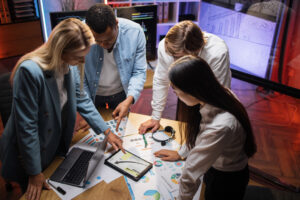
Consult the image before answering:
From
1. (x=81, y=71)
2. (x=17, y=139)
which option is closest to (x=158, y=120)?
(x=81, y=71)

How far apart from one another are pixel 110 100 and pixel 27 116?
3.16ft

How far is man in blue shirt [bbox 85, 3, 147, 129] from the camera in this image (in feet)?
6.49

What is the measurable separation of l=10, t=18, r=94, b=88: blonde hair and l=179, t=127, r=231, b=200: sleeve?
0.77m

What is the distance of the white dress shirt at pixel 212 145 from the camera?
116 cm

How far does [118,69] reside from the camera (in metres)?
2.07

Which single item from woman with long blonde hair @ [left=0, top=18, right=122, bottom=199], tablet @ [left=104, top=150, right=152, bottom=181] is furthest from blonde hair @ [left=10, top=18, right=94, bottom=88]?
tablet @ [left=104, top=150, right=152, bottom=181]

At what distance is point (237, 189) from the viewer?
1393mm

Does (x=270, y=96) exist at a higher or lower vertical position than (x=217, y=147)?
lower

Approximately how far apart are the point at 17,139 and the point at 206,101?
972 millimetres

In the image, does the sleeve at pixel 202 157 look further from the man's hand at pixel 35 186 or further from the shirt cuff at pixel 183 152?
the man's hand at pixel 35 186

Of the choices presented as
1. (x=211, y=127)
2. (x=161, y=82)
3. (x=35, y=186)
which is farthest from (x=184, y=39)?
(x=35, y=186)

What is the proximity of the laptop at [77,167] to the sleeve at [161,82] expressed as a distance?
551 mm

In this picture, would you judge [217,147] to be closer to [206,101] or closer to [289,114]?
[206,101]

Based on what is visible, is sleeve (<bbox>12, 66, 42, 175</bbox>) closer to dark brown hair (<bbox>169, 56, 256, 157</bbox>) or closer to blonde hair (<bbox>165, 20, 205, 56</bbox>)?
dark brown hair (<bbox>169, 56, 256, 157</bbox>)
